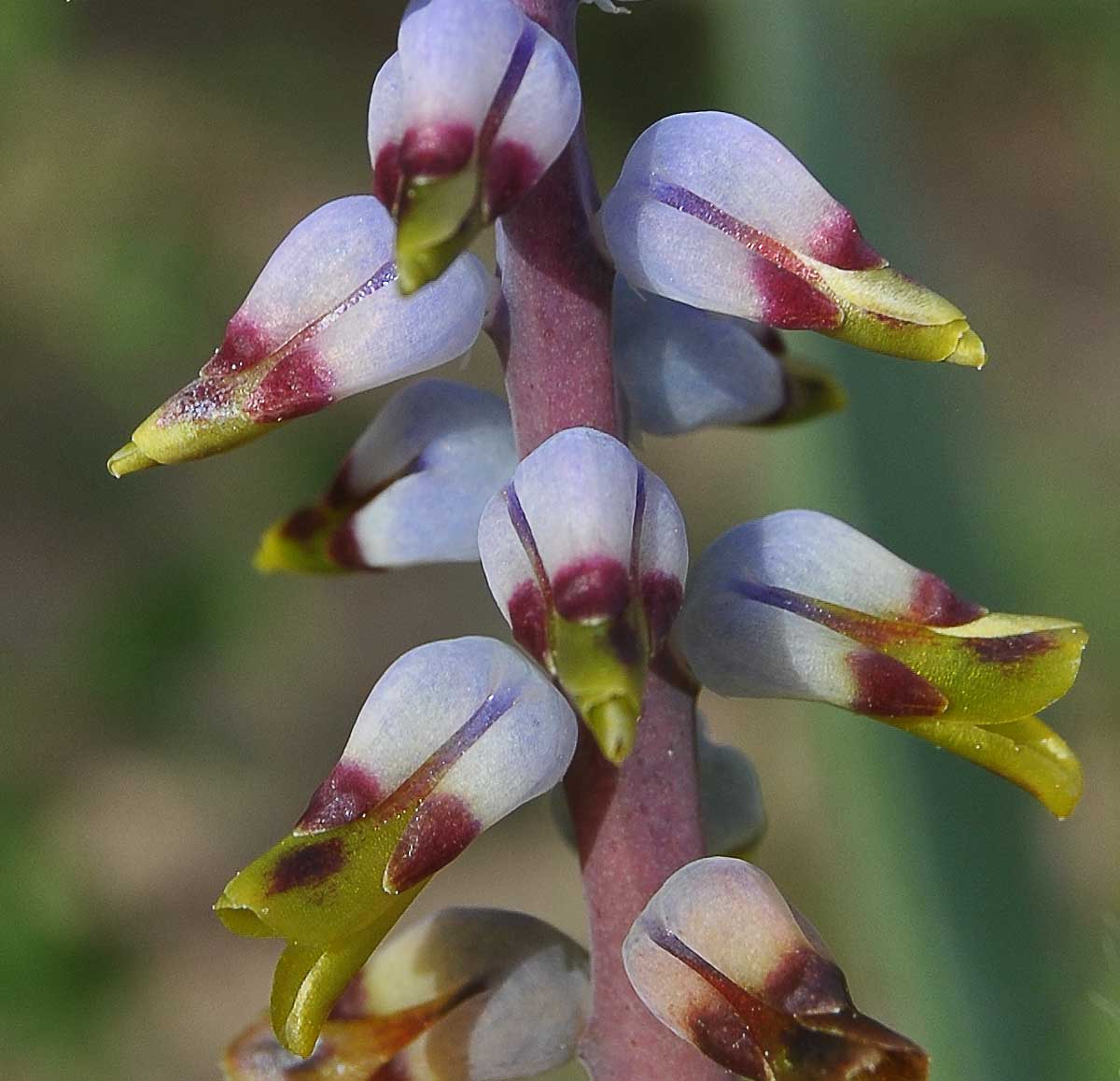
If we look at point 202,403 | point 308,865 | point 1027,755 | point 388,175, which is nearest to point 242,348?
point 202,403

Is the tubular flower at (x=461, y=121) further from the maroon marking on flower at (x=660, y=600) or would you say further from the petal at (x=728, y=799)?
the petal at (x=728, y=799)

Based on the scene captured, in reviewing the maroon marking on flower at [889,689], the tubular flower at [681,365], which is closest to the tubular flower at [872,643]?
the maroon marking on flower at [889,689]

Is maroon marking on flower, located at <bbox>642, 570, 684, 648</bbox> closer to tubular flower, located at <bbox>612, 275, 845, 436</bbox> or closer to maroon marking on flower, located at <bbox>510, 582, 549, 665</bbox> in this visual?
maroon marking on flower, located at <bbox>510, 582, 549, 665</bbox>

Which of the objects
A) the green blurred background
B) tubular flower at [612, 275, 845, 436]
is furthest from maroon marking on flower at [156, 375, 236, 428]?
the green blurred background

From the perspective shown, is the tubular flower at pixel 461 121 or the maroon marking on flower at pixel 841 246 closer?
the tubular flower at pixel 461 121

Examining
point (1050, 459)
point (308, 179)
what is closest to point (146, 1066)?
point (1050, 459)

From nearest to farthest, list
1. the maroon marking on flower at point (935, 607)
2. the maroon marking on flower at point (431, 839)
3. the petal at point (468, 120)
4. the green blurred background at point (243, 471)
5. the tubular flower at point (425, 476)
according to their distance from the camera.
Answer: the petal at point (468, 120)
the maroon marking on flower at point (431, 839)
the maroon marking on flower at point (935, 607)
the tubular flower at point (425, 476)
the green blurred background at point (243, 471)

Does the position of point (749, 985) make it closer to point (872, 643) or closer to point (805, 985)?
point (805, 985)

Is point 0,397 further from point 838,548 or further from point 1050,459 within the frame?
point 838,548
